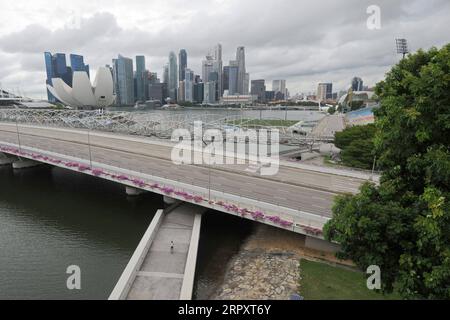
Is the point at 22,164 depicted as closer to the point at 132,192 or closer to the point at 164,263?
the point at 132,192

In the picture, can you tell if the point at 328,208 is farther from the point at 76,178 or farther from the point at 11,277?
the point at 76,178

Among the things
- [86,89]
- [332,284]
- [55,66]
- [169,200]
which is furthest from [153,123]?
[55,66]

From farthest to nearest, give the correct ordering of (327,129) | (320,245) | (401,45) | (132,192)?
(327,129)
(401,45)
(132,192)
(320,245)

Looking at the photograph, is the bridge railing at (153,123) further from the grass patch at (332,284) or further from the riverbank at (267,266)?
the grass patch at (332,284)

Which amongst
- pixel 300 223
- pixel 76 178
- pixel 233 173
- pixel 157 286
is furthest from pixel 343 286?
pixel 76 178

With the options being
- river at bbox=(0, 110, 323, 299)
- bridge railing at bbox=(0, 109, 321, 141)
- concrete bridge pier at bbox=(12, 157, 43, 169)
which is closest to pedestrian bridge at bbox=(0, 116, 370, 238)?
concrete bridge pier at bbox=(12, 157, 43, 169)

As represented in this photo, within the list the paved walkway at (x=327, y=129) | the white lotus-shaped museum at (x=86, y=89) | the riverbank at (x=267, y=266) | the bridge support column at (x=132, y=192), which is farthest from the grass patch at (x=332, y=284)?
the white lotus-shaped museum at (x=86, y=89)
